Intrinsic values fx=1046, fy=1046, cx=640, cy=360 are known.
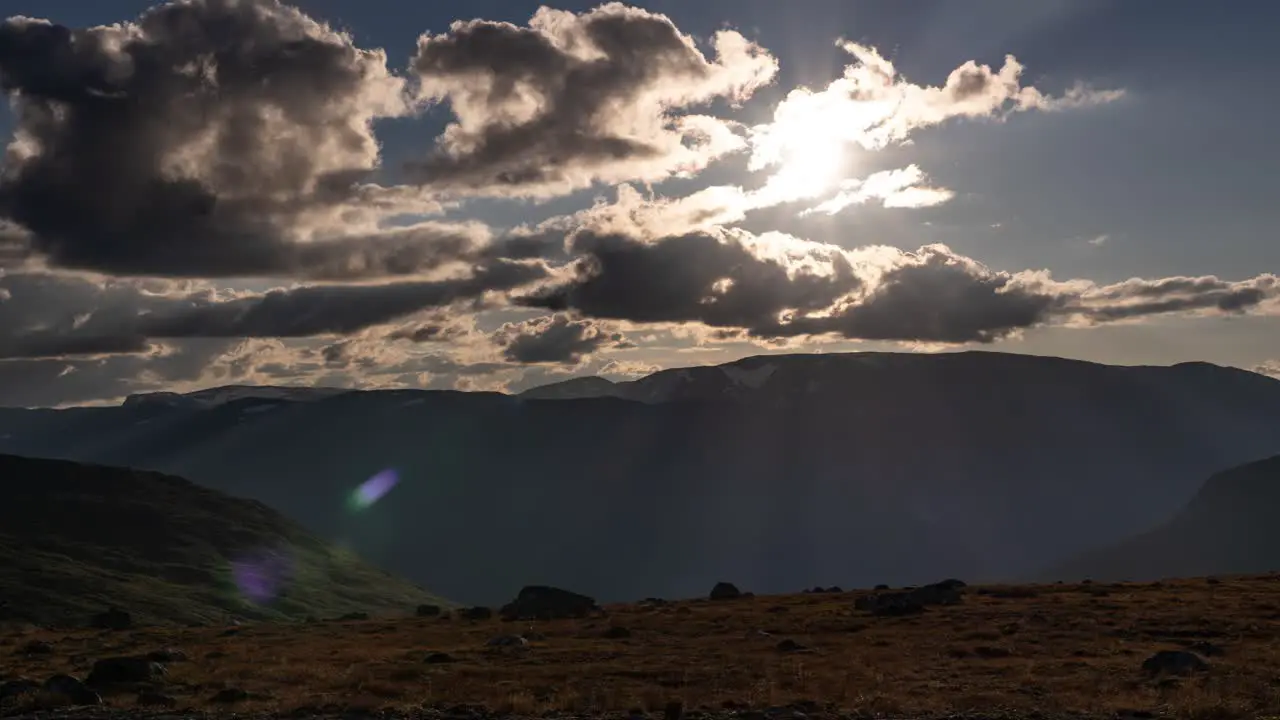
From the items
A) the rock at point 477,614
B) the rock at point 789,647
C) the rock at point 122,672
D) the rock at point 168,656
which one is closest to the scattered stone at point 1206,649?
the rock at point 789,647

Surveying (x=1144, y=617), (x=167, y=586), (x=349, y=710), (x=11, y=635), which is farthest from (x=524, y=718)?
(x=167, y=586)

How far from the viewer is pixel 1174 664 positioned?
41625mm

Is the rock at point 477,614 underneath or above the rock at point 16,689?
underneath

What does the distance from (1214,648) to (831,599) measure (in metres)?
42.9

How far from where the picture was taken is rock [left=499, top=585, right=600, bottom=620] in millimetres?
86750

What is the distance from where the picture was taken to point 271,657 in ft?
180

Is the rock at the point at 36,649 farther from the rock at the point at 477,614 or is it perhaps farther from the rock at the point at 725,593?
the rock at the point at 725,593

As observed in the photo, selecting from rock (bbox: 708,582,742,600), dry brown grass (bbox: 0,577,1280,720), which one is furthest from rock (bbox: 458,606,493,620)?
rock (bbox: 708,582,742,600)

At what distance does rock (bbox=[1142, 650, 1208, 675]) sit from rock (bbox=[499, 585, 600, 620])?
50.4m

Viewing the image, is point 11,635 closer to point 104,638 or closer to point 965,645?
point 104,638

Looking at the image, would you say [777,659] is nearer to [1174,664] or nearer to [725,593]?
[1174,664]

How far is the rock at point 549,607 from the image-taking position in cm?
8675

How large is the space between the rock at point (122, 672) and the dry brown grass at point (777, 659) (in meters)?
1.42

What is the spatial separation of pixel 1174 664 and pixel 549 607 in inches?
2212
